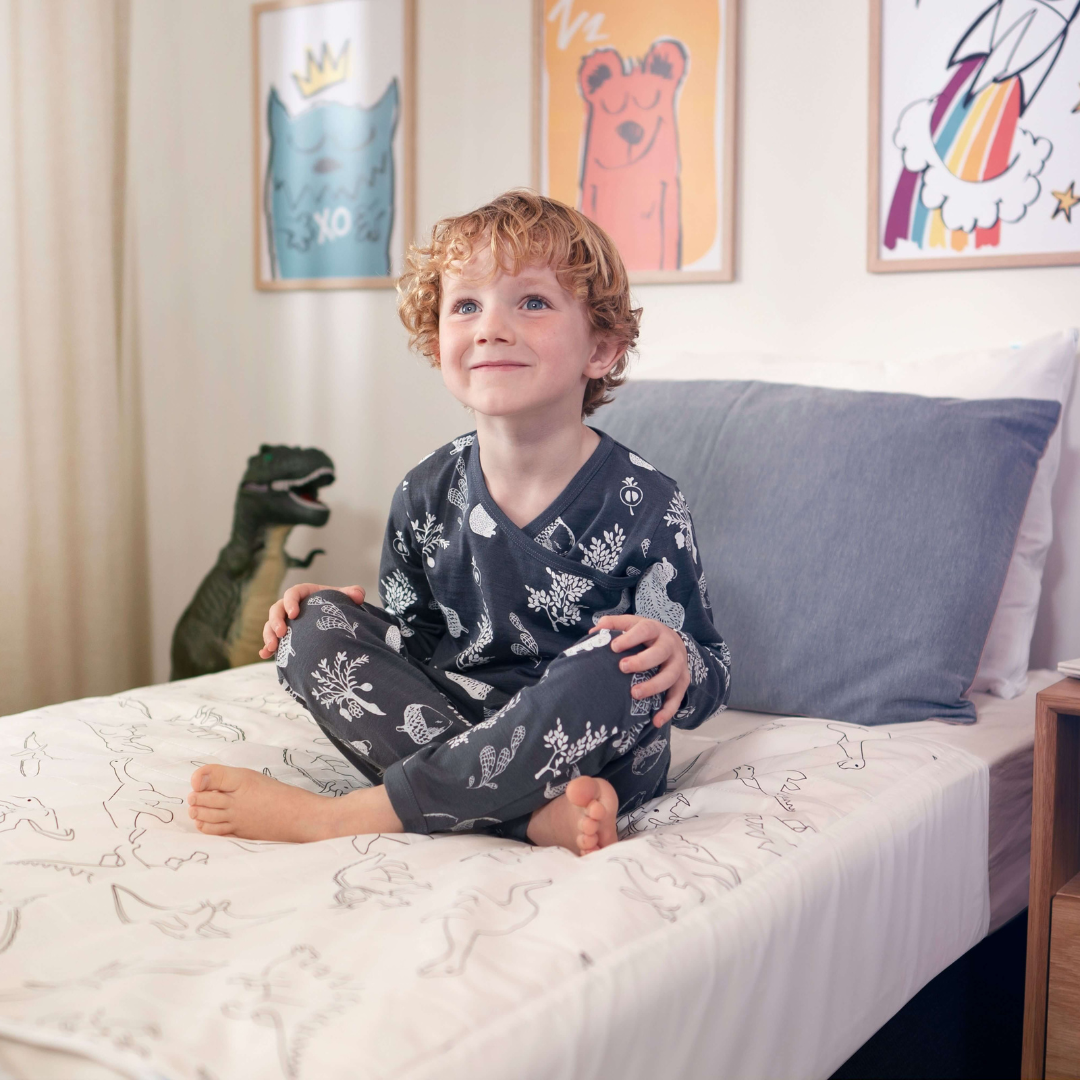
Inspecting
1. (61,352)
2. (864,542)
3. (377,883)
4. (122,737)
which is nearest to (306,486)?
(61,352)

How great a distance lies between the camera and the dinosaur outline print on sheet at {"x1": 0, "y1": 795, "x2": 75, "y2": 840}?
92 cm

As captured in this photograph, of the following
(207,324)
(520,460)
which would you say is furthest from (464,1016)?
(207,324)

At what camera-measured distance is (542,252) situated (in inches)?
44.7

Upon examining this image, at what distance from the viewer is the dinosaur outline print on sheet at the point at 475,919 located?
67cm

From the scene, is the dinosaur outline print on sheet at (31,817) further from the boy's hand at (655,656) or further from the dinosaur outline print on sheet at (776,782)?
the dinosaur outline print on sheet at (776,782)

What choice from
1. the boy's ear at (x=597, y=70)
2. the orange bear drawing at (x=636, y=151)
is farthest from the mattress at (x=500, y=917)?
the boy's ear at (x=597, y=70)

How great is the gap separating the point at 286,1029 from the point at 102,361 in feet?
6.29

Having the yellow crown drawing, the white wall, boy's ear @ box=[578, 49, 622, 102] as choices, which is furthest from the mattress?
the yellow crown drawing

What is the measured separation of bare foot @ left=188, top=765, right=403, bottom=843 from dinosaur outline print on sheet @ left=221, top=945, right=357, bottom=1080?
0.28m

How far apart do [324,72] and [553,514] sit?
1.47 meters

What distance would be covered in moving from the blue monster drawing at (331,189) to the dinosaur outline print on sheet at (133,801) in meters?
1.37

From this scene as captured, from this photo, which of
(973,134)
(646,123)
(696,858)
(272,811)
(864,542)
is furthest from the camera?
(646,123)

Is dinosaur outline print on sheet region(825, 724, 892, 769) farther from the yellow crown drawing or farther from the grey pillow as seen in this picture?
the yellow crown drawing

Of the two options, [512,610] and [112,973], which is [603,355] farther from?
[112,973]
